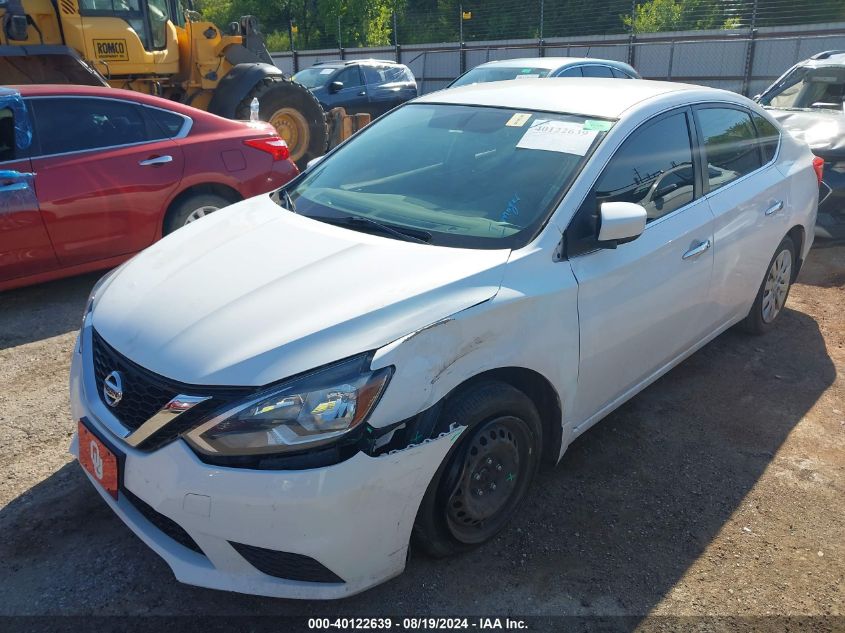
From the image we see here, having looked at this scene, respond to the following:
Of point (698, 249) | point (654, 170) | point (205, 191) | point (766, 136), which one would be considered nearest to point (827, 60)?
point (766, 136)

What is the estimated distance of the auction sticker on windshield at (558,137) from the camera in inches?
123

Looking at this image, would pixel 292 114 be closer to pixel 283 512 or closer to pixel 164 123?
pixel 164 123

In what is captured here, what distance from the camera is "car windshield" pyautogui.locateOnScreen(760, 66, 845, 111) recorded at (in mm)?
7637

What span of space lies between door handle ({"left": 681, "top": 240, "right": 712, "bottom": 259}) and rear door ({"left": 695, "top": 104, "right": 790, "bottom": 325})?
125 millimetres

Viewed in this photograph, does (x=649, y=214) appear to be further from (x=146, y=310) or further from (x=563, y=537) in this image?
(x=146, y=310)

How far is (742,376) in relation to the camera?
4402 mm

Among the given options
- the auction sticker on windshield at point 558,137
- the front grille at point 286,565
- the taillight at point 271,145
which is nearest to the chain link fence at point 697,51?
the taillight at point 271,145

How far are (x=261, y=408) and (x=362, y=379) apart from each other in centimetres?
31

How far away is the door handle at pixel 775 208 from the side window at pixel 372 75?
12.3 meters

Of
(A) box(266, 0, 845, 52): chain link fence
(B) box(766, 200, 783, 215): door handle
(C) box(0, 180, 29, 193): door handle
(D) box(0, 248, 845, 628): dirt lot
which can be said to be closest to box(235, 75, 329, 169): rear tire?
(C) box(0, 180, 29, 193): door handle

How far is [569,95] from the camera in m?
3.49

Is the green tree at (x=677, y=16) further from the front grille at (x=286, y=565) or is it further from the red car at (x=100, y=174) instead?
the front grille at (x=286, y=565)

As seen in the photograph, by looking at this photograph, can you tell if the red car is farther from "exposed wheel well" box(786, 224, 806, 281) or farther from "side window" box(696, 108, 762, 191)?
"exposed wheel well" box(786, 224, 806, 281)

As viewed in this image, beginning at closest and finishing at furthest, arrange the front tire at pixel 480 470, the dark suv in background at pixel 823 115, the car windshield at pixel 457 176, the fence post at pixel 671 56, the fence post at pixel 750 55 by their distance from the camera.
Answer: the front tire at pixel 480 470 → the car windshield at pixel 457 176 → the dark suv in background at pixel 823 115 → the fence post at pixel 750 55 → the fence post at pixel 671 56
